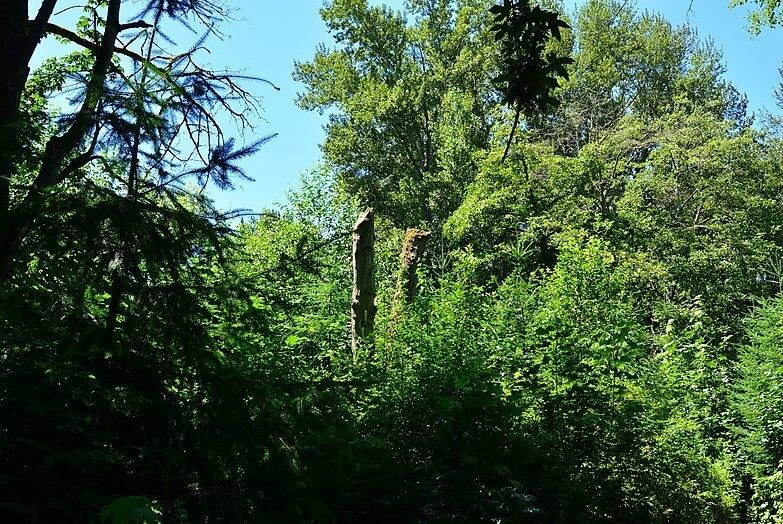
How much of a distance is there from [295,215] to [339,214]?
46.4 inches

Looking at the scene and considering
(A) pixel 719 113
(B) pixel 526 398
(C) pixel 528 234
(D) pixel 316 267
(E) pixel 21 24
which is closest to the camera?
(D) pixel 316 267

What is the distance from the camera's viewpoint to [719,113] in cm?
2472

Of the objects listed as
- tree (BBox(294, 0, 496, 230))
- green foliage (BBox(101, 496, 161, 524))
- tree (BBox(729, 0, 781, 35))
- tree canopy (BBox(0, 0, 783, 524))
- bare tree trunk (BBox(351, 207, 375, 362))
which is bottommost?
green foliage (BBox(101, 496, 161, 524))

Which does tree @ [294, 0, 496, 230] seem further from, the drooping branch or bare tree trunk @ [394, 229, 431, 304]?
the drooping branch

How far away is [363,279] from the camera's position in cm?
845

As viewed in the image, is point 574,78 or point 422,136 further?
point 422,136

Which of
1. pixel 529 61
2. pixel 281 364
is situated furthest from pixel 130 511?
pixel 281 364

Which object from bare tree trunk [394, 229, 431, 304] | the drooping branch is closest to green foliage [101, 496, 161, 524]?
the drooping branch

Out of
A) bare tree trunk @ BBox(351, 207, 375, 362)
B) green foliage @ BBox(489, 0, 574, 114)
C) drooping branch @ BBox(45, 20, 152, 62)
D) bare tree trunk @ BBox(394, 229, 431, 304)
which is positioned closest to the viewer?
green foliage @ BBox(489, 0, 574, 114)

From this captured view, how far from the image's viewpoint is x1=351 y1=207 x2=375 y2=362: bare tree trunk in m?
8.38

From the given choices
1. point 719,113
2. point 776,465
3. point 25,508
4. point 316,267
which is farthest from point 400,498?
point 719,113

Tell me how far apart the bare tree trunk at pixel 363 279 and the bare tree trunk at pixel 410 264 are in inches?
21.6

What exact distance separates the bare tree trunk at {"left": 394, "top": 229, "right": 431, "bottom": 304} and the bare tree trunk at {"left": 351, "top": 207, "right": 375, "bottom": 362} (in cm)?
55

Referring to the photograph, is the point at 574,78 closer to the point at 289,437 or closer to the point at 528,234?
the point at 528,234
